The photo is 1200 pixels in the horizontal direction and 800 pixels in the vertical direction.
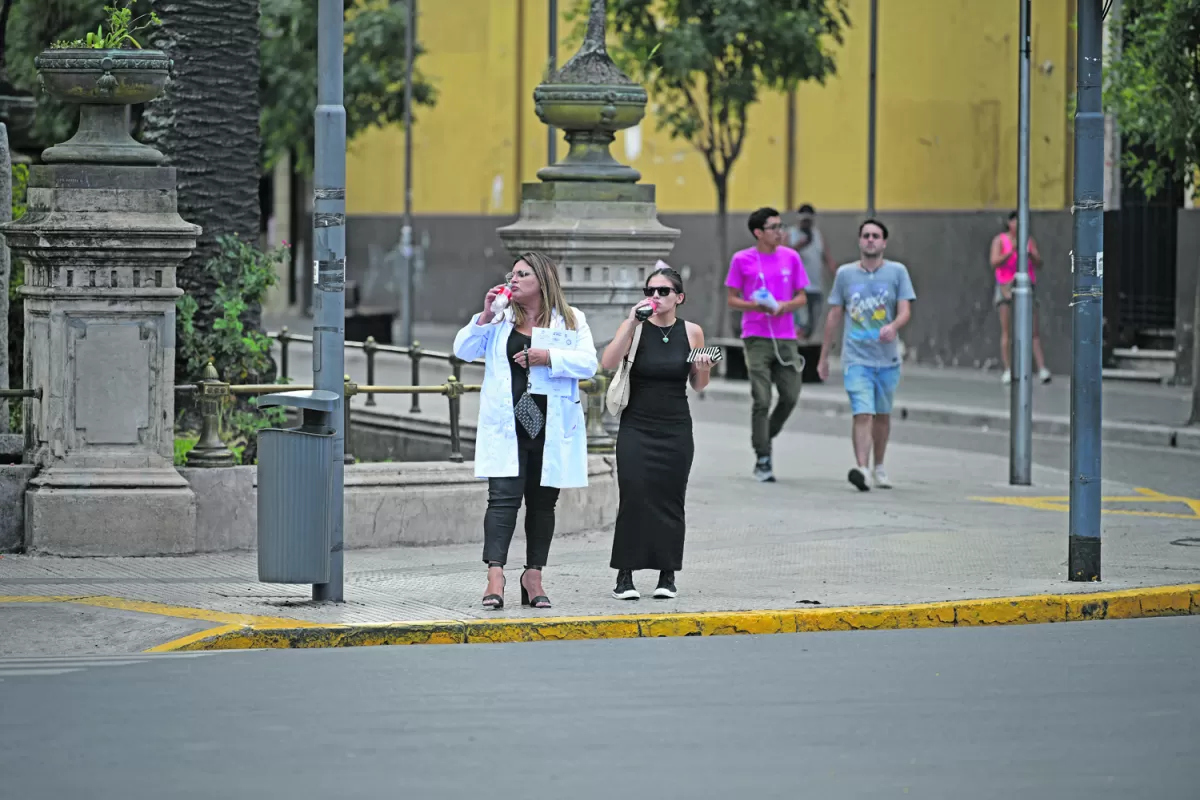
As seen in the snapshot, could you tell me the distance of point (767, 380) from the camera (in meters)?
16.3

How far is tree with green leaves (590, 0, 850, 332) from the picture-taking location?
28859 millimetres

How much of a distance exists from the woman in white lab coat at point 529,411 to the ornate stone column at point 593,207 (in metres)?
3.92

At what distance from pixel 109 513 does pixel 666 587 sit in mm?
2993

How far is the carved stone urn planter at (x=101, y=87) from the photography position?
1184 centimetres

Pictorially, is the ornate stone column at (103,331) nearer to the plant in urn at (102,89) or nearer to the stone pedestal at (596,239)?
the plant in urn at (102,89)

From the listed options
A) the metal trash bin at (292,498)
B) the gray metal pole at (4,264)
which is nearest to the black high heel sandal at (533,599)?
the metal trash bin at (292,498)

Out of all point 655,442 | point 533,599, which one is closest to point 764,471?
point 655,442

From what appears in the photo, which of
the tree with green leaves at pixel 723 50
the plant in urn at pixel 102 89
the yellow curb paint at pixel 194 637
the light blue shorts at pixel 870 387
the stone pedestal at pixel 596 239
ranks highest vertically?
the tree with green leaves at pixel 723 50

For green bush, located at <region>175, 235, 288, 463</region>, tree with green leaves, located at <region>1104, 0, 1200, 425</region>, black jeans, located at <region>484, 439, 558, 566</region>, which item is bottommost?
black jeans, located at <region>484, 439, 558, 566</region>

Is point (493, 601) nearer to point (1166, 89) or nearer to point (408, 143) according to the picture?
point (1166, 89)

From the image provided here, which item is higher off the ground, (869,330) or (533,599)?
(869,330)

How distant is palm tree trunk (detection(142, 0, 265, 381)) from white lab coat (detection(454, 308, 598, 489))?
4617 millimetres

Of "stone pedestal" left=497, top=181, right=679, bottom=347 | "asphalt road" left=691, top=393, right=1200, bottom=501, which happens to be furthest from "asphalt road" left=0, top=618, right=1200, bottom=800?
"asphalt road" left=691, top=393, right=1200, bottom=501

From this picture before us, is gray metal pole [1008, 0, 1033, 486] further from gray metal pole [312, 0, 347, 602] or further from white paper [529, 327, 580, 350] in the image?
gray metal pole [312, 0, 347, 602]
